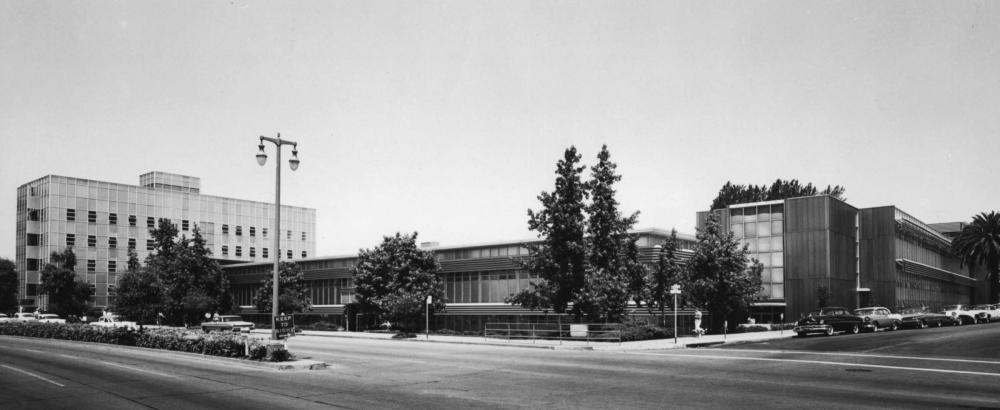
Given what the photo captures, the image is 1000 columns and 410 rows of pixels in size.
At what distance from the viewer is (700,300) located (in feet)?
150

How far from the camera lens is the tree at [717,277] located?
149ft

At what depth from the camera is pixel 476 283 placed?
185ft

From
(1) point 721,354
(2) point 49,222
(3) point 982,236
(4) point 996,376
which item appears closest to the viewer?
(4) point 996,376

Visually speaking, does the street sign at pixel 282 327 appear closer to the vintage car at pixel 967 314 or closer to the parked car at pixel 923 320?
the parked car at pixel 923 320

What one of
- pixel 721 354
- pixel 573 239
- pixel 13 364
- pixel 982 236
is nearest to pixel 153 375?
pixel 13 364

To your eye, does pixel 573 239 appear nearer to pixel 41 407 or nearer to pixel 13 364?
pixel 13 364

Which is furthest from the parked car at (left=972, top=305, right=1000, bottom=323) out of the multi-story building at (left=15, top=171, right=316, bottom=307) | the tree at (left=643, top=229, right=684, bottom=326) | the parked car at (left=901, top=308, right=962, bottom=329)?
the multi-story building at (left=15, top=171, right=316, bottom=307)

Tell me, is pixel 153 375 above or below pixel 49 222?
below

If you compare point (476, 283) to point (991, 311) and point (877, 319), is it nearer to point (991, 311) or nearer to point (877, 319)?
point (877, 319)

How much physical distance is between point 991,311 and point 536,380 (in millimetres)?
56976

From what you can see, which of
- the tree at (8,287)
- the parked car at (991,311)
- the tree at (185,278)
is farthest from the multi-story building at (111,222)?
the parked car at (991,311)

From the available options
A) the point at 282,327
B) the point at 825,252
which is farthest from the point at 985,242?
the point at 282,327

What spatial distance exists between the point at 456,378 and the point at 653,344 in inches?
674

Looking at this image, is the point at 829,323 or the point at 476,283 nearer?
the point at 829,323
